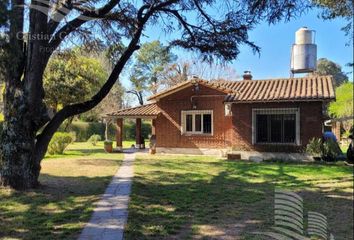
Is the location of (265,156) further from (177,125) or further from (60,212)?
(60,212)

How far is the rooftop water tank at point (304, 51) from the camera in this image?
25.3 meters

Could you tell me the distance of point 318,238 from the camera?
6668 mm

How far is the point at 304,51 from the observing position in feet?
83.6

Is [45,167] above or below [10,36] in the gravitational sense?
below

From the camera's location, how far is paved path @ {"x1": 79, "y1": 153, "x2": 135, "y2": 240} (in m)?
6.39

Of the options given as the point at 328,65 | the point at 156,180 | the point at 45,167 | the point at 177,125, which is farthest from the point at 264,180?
the point at 328,65

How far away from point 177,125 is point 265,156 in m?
6.07

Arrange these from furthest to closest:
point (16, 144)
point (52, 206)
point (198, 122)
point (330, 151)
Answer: point (198, 122)
point (330, 151)
point (16, 144)
point (52, 206)

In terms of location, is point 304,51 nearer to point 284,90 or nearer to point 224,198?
point 284,90

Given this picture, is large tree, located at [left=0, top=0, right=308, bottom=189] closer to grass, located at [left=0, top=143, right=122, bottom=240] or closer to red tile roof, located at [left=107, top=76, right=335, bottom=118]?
grass, located at [left=0, top=143, right=122, bottom=240]

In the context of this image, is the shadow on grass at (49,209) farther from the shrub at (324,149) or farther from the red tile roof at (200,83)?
the red tile roof at (200,83)

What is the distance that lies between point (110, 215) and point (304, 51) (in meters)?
21.1

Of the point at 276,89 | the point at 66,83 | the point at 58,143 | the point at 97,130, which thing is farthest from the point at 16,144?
the point at 97,130

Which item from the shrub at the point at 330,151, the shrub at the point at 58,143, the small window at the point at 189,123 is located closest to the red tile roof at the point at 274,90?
the small window at the point at 189,123
